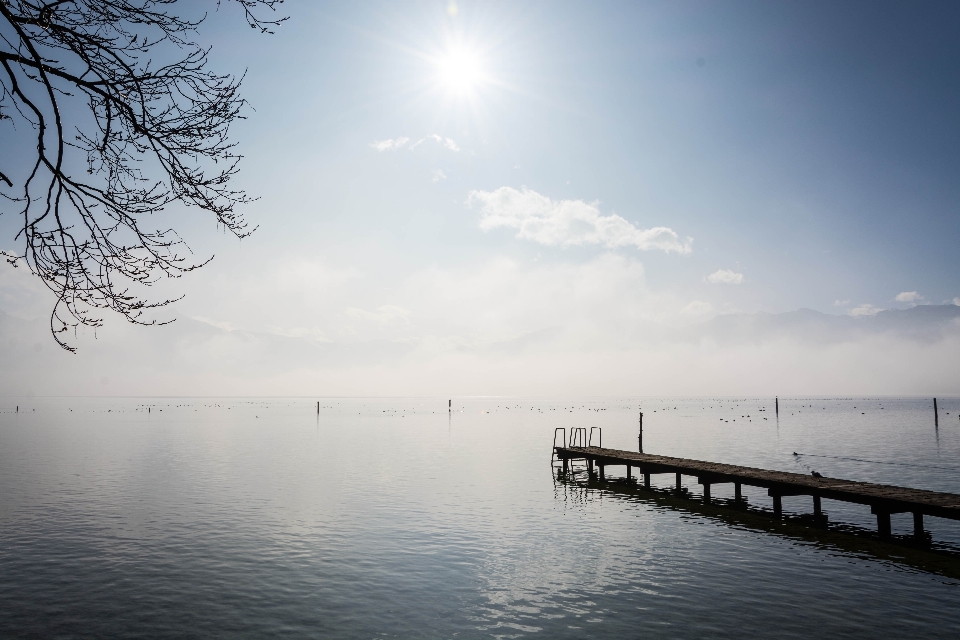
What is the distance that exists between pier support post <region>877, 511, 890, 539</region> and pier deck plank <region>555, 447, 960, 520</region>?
8.3 inches

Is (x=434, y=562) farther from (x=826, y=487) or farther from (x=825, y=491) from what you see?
(x=826, y=487)

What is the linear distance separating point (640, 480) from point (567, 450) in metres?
6.05

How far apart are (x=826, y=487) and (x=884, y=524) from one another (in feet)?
8.23

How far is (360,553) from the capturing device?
21.0m

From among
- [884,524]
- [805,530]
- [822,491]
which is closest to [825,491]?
[822,491]

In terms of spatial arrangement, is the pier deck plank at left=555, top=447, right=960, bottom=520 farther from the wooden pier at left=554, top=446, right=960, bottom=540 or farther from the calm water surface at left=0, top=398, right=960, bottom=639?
the calm water surface at left=0, top=398, right=960, bottom=639

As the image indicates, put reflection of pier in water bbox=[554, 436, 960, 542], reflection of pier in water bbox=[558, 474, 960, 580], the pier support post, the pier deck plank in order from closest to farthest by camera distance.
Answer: reflection of pier in water bbox=[558, 474, 960, 580], the pier deck plank, reflection of pier in water bbox=[554, 436, 960, 542], the pier support post

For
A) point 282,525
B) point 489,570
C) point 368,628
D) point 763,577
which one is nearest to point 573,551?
point 489,570

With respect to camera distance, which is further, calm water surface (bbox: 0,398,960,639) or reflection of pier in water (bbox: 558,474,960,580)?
reflection of pier in water (bbox: 558,474,960,580)

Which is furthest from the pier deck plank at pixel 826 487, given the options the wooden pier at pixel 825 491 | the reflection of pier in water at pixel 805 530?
the reflection of pier in water at pixel 805 530

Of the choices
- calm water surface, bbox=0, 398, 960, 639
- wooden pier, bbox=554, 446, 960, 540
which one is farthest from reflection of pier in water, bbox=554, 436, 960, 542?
calm water surface, bbox=0, 398, 960, 639

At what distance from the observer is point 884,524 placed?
23.8 metres

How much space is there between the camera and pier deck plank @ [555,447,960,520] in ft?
73.0

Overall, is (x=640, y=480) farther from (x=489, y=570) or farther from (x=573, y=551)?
(x=489, y=570)
